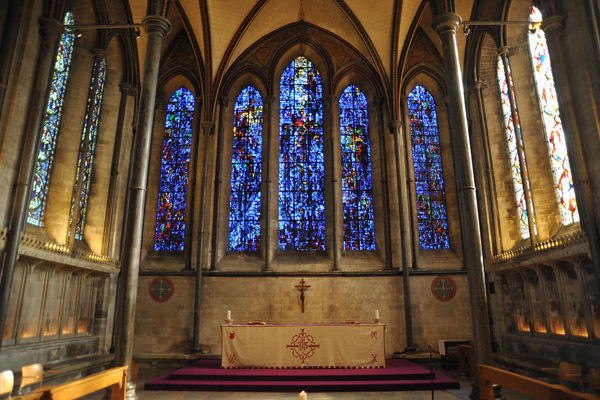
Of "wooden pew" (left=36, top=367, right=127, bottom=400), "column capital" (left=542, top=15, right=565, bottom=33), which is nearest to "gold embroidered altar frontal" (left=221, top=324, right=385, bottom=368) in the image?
"wooden pew" (left=36, top=367, right=127, bottom=400)

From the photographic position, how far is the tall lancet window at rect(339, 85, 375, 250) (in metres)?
13.7

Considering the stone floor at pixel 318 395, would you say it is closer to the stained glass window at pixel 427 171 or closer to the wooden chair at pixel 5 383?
the wooden chair at pixel 5 383

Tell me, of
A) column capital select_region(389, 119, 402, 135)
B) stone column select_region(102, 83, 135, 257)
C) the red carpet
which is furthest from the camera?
column capital select_region(389, 119, 402, 135)

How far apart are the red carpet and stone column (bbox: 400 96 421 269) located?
4486 millimetres

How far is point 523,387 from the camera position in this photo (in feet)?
17.3

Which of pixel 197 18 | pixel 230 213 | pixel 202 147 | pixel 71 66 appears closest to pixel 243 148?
pixel 202 147

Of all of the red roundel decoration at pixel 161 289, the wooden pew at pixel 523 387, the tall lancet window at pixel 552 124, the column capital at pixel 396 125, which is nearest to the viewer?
the wooden pew at pixel 523 387

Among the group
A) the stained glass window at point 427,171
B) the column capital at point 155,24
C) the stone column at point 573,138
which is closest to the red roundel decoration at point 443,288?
the stained glass window at point 427,171

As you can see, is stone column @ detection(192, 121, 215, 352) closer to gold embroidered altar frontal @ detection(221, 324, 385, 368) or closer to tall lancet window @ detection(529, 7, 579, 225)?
gold embroidered altar frontal @ detection(221, 324, 385, 368)

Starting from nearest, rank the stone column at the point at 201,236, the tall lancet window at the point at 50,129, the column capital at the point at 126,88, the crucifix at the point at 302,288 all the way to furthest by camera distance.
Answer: the tall lancet window at the point at 50,129
the stone column at the point at 201,236
the crucifix at the point at 302,288
the column capital at the point at 126,88

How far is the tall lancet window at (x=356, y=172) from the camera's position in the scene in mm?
13711

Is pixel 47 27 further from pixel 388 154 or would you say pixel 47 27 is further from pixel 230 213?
pixel 388 154

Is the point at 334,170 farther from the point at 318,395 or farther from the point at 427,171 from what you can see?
the point at 318,395

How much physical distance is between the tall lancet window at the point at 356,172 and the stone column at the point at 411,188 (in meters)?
1.25
